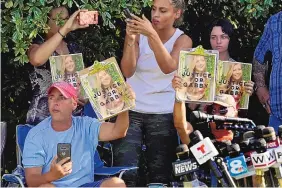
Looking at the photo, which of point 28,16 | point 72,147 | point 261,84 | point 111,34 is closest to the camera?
point 72,147

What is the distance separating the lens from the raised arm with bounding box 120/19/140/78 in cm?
584

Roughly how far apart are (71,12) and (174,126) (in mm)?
1368

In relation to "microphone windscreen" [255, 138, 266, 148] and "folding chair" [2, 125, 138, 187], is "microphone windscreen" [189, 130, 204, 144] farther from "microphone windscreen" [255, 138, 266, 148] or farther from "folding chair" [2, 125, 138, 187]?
"folding chair" [2, 125, 138, 187]

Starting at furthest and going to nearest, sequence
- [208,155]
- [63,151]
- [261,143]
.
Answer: [63,151]
[261,143]
[208,155]

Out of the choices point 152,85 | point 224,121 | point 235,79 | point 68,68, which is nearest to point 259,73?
point 235,79

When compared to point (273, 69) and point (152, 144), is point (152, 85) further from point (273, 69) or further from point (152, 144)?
point (273, 69)

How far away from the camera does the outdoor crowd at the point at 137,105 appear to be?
5.63 meters

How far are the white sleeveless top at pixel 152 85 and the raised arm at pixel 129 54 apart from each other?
0.08 metres

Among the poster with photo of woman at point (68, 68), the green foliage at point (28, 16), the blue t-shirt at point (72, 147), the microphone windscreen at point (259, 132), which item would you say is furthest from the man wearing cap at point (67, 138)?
the microphone windscreen at point (259, 132)

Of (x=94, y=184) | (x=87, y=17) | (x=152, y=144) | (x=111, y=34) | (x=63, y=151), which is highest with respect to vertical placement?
(x=87, y=17)

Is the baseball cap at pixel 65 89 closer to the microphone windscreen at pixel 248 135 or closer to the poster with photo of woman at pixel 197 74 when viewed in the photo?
the poster with photo of woman at pixel 197 74

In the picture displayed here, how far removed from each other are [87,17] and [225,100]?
1247 mm

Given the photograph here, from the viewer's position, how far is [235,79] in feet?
20.7

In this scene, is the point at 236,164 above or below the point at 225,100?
below
